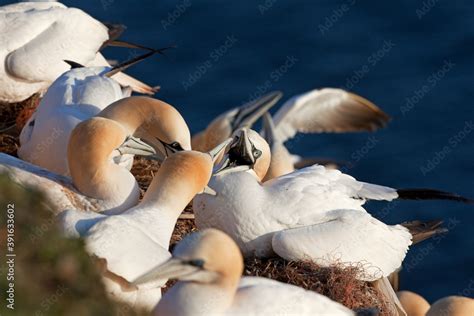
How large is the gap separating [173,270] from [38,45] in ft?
15.4

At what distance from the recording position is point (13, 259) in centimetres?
465

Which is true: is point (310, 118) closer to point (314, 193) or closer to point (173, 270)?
point (314, 193)

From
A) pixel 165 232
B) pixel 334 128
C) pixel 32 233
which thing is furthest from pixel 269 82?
pixel 32 233

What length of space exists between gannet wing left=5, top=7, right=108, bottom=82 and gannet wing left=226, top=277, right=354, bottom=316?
13.9 feet

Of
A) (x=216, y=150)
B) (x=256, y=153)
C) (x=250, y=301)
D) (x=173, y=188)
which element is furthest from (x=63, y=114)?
(x=250, y=301)

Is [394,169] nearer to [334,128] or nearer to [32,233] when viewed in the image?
[334,128]

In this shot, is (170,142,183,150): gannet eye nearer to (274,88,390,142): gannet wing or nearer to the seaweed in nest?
the seaweed in nest

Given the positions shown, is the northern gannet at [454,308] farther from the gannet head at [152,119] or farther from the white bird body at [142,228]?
the white bird body at [142,228]

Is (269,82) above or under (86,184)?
under

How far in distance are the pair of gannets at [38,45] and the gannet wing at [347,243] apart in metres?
3.04

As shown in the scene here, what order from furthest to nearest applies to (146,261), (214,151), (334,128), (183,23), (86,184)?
1. (183,23)
2. (334,128)
3. (214,151)
4. (86,184)
5. (146,261)

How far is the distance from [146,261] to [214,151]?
1.59m

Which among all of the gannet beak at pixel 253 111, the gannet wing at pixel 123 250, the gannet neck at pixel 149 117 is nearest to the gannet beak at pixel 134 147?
the gannet neck at pixel 149 117

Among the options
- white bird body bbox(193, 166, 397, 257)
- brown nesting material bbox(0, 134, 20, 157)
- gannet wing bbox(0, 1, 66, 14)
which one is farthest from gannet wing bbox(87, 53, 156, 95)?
white bird body bbox(193, 166, 397, 257)
